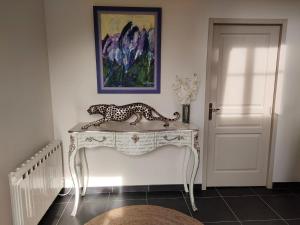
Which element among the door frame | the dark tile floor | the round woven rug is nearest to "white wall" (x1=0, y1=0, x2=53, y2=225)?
the dark tile floor

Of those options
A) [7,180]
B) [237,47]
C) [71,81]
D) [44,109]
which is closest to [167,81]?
[237,47]

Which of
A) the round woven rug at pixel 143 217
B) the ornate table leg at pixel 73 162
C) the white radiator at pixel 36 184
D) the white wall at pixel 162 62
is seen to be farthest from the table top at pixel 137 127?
the round woven rug at pixel 143 217

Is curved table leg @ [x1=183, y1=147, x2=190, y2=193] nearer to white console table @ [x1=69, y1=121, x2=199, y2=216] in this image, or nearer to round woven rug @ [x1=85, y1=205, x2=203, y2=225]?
white console table @ [x1=69, y1=121, x2=199, y2=216]

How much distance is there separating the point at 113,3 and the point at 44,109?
141cm

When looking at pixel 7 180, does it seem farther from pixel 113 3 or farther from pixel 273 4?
pixel 273 4

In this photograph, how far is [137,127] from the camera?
2.39 meters

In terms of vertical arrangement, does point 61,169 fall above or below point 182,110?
below

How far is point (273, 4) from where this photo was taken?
8.32ft

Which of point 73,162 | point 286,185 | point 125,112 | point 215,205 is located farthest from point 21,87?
point 286,185

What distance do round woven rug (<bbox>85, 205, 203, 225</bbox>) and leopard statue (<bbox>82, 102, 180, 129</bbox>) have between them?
0.94 meters

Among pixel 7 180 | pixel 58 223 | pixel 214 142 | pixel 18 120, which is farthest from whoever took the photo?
pixel 214 142

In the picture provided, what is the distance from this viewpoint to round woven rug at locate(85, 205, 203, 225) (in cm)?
213

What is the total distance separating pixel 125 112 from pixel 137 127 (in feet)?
0.77

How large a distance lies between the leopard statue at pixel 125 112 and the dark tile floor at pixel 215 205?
0.96 meters
